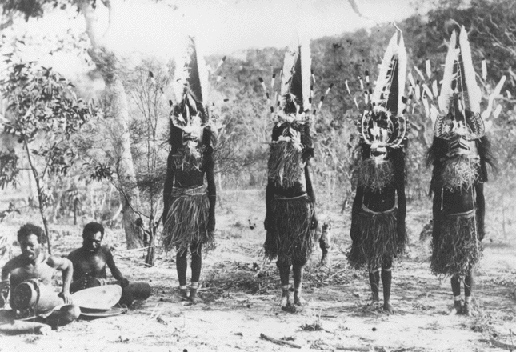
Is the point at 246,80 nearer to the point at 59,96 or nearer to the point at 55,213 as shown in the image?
the point at 59,96

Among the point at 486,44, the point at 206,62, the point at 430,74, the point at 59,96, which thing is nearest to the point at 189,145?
the point at 206,62

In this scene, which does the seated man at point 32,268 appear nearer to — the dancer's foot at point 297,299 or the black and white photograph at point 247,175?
the black and white photograph at point 247,175

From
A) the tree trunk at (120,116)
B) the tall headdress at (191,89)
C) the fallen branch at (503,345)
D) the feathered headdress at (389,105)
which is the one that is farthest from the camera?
the tree trunk at (120,116)

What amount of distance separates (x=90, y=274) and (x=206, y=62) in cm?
201

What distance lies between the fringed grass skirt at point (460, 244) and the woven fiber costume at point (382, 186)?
32 cm

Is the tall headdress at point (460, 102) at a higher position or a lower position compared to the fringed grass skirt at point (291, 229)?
higher

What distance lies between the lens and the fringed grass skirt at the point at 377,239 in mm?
3889

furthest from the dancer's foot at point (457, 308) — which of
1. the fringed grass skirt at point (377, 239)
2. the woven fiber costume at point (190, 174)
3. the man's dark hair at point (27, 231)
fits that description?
the man's dark hair at point (27, 231)

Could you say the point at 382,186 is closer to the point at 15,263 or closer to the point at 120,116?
the point at 120,116

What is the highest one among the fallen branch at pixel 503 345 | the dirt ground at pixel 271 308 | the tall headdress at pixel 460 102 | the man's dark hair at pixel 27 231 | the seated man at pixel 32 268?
the tall headdress at pixel 460 102

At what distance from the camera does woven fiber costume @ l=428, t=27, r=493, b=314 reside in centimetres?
378

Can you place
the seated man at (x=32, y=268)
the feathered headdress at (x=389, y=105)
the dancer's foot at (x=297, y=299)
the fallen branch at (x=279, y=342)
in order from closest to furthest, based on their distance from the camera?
the fallen branch at (x=279, y=342), the seated man at (x=32, y=268), the feathered headdress at (x=389, y=105), the dancer's foot at (x=297, y=299)

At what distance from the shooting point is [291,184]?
394cm

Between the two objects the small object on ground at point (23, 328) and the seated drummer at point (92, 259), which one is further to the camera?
the seated drummer at point (92, 259)
